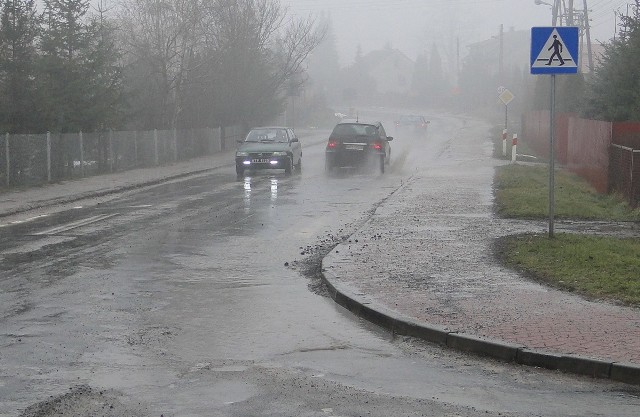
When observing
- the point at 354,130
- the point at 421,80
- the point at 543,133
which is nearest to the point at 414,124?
the point at 543,133

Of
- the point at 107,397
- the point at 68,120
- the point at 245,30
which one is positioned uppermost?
the point at 245,30

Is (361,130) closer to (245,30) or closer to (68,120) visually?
(68,120)

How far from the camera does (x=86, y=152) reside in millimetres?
31531

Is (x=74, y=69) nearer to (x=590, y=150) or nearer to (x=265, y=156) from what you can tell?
(x=265, y=156)

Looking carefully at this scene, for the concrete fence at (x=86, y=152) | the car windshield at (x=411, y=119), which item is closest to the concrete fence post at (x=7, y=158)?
the concrete fence at (x=86, y=152)

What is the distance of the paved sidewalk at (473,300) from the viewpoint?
768cm

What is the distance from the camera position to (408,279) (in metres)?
11.1

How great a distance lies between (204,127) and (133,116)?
41.3ft

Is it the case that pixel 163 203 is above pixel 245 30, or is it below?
below

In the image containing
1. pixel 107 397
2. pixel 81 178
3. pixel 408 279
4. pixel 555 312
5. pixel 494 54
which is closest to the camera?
pixel 107 397

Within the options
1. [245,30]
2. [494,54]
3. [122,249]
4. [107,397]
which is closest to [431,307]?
[107,397]

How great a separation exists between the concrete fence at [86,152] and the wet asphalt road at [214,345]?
10930 millimetres

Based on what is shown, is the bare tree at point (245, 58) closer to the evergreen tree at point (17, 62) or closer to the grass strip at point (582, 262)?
the evergreen tree at point (17, 62)

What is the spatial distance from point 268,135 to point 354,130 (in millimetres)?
2918
